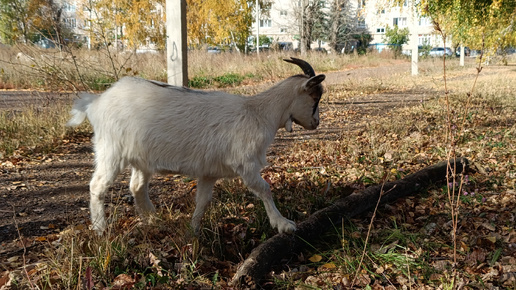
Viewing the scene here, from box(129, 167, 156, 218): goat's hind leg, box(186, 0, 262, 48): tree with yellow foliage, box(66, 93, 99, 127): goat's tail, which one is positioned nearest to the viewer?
box(66, 93, 99, 127): goat's tail

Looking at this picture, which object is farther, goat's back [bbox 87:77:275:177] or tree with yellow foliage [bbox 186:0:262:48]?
tree with yellow foliage [bbox 186:0:262:48]

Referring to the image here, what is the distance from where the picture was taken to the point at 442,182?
203 inches

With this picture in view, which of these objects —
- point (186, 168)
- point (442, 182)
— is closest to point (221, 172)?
point (186, 168)

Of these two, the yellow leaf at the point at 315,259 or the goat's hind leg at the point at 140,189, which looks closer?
the yellow leaf at the point at 315,259

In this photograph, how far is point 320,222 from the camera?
375 cm

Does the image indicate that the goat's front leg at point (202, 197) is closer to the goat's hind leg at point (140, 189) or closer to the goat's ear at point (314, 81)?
the goat's hind leg at point (140, 189)

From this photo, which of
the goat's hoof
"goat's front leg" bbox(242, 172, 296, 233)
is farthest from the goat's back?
the goat's hoof

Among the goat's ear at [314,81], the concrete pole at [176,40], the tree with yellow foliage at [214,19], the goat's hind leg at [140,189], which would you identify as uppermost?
the tree with yellow foliage at [214,19]

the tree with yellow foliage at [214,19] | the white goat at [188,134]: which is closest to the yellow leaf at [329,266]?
the white goat at [188,134]

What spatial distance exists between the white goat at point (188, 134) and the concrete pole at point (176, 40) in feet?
11.8

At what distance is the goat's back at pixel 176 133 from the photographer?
361cm

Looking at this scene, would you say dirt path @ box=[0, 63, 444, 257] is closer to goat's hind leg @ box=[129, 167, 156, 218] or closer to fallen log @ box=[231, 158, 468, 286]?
goat's hind leg @ box=[129, 167, 156, 218]

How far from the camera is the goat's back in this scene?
142 inches

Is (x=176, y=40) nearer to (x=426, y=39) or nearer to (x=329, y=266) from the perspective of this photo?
(x=329, y=266)
